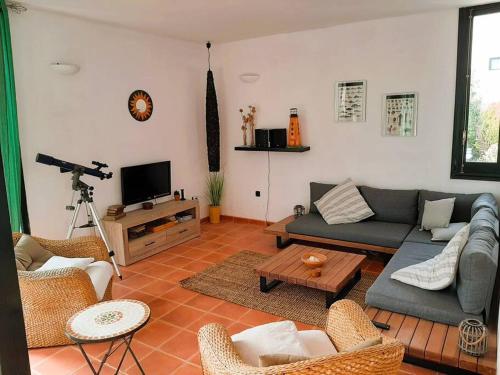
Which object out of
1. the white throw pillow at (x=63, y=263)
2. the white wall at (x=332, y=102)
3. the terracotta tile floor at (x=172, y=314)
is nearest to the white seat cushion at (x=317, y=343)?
the terracotta tile floor at (x=172, y=314)

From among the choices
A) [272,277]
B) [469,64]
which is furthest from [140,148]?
[469,64]

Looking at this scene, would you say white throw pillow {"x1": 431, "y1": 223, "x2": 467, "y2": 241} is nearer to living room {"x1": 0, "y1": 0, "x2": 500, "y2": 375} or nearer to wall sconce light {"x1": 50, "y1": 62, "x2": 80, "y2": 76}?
living room {"x1": 0, "y1": 0, "x2": 500, "y2": 375}

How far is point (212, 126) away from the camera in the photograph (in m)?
5.81

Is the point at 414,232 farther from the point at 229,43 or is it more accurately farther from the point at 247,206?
the point at 229,43

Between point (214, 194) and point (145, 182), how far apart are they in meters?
1.41

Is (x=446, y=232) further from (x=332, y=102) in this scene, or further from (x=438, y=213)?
(x=332, y=102)

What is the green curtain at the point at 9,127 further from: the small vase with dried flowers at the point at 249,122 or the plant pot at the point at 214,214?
the small vase with dried flowers at the point at 249,122

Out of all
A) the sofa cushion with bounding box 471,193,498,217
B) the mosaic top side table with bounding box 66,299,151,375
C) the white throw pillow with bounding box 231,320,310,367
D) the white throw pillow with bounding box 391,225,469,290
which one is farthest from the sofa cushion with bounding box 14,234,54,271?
the sofa cushion with bounding box 471,193,498,217

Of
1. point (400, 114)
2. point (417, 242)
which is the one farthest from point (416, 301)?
point (400, 114)

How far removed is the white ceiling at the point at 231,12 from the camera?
3.73 m

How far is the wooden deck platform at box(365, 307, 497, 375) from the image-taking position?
2.23m

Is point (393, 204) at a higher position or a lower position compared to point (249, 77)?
lower

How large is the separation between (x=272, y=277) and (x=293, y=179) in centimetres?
235

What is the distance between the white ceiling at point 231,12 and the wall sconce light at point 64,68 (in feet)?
1.72
